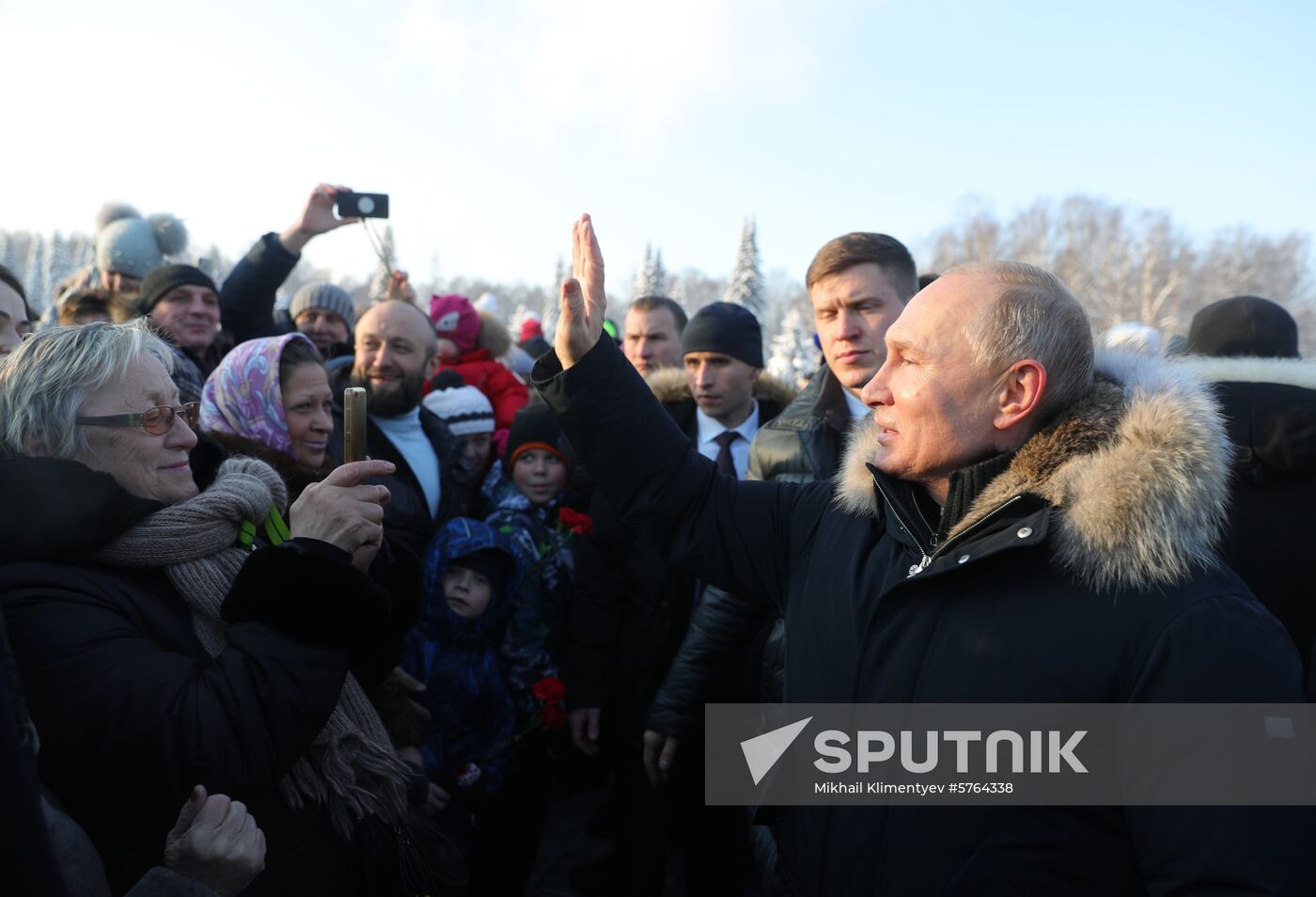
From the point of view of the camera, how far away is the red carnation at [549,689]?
3.68 meters

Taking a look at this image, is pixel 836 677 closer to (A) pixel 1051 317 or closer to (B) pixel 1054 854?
(B) pixel 1054 854

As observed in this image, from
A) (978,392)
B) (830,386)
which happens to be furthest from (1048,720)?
(830,386)

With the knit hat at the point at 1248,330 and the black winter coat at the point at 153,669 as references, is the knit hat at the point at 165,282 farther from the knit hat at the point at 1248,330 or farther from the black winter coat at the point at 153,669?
the knit hat at the point at 1248,330

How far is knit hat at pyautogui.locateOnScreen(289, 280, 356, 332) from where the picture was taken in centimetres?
566

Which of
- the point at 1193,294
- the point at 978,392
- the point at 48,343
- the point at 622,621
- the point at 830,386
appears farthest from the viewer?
the point at 1193,294

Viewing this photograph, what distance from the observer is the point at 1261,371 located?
9.89ft

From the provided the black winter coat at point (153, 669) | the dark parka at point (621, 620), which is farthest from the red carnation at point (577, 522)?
the black winter coat at point (153, 669)

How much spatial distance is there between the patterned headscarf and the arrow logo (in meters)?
1.96

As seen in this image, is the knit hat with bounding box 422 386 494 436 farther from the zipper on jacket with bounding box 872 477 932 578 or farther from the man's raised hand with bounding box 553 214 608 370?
the zipper on jacket with bounding box 872 477 932 578

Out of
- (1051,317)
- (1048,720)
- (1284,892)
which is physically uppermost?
(1051,317)

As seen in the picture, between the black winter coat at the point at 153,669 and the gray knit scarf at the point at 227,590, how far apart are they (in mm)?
47

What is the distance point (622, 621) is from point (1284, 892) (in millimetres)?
2771

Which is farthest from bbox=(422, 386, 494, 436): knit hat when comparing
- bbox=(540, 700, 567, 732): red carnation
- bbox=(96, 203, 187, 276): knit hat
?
bbox=(96, 203, 187, 276): knit hat

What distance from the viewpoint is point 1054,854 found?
1.59 m
